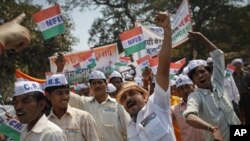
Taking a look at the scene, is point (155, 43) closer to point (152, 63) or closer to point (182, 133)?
point (152, 63)

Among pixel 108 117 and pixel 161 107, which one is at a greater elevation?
pixel 161 107

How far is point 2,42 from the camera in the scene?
1.53 m

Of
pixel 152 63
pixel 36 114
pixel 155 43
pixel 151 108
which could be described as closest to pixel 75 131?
pixel 36 114

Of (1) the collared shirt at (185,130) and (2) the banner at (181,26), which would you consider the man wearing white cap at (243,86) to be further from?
(1) the collared shirt at (185,130)

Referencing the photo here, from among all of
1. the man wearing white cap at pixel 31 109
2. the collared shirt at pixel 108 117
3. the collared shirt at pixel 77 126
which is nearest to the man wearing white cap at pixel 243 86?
the collared shirt at pixel 108 117

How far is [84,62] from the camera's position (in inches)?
376

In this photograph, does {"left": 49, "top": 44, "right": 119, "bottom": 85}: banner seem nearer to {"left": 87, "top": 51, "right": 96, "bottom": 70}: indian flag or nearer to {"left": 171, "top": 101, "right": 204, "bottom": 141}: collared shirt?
{"left": 87, "top": 51, "right": 96, "bottom": 70}: indian flag

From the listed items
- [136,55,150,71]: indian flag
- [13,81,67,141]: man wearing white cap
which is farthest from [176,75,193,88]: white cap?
[136,55,150,71]: indian flag

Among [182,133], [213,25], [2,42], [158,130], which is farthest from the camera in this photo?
[213,25]

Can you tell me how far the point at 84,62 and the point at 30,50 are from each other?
12057 millimetres

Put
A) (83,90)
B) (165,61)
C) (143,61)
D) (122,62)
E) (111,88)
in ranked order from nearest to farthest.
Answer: (165,61), (111,88), (83,90), (143,61), (122,62)

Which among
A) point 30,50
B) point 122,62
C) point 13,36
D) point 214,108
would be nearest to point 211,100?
point 214,108

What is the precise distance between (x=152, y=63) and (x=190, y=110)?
4.59 metres

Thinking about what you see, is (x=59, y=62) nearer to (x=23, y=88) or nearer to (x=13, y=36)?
(x=23, y=88)
